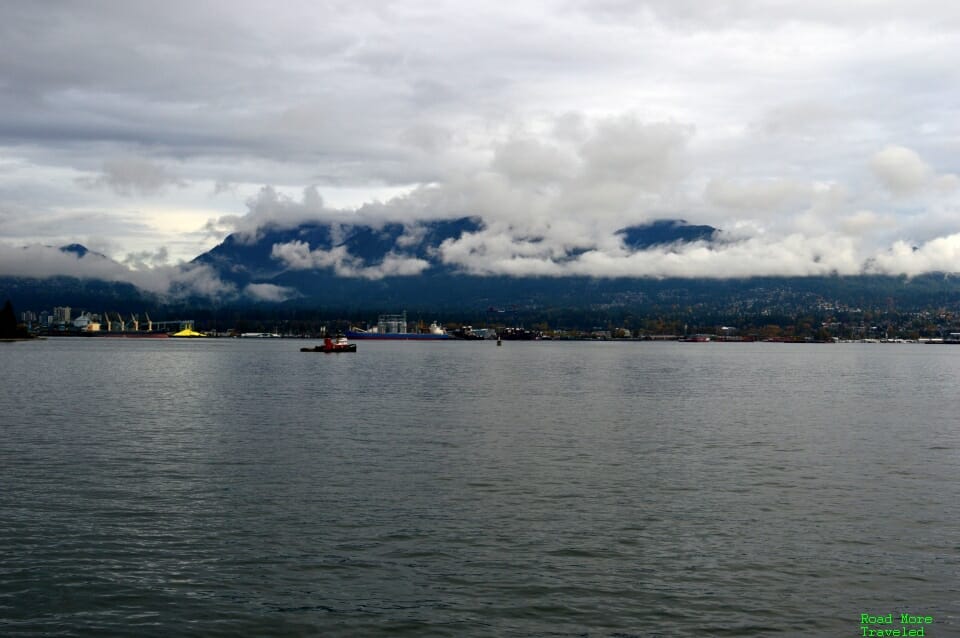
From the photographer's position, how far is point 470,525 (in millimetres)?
27250

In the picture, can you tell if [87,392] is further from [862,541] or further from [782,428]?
[862,541]

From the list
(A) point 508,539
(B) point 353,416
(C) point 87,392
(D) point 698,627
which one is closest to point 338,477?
(A) point 508,539

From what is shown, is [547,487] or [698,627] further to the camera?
[547,487]

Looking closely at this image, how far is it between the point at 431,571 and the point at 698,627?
7061 mm

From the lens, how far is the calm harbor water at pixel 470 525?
A: 19859 mm

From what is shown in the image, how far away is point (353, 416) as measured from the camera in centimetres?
5806

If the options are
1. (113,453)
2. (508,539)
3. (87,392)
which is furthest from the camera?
(87,392)

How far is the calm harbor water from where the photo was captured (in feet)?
65.2

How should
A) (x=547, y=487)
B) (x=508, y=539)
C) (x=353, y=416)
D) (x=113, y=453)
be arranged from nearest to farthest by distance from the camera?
1. (x=508, y=539)
2. (x=547, y=487)
3. (x=113, y=453)
4. (x=353, y=416)

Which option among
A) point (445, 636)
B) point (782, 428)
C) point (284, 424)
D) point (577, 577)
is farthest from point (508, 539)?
point (782, 428)

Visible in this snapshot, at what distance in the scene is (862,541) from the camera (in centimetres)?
2603

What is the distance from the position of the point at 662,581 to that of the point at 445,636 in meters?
6.53

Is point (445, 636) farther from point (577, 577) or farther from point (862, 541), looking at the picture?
point (862, 541)

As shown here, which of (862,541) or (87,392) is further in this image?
(87,392)
